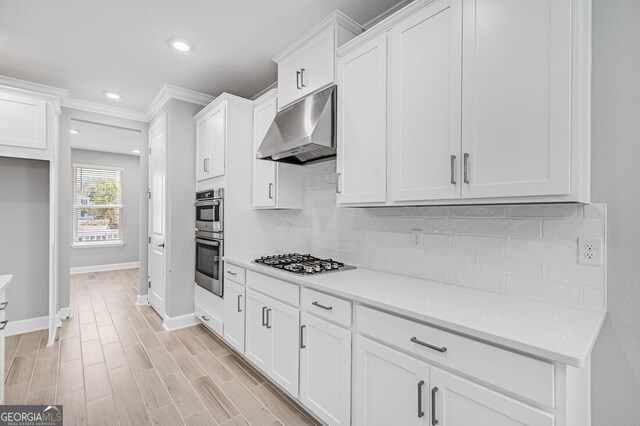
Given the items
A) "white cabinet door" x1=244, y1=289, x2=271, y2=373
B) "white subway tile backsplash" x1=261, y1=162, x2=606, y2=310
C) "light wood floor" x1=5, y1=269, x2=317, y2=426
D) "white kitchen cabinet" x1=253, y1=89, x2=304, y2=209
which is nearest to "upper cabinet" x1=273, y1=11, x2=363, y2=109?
"white kitchen cabinet" x1=253, y1=89, x2=304, y2=209

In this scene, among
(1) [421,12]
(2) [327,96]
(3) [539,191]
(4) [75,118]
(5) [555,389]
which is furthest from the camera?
(4) [75,118]

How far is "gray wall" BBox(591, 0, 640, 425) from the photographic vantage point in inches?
49.1

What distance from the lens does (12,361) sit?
267 centimetres

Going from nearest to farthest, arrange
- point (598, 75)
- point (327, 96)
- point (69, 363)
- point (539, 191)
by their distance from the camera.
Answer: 1. point (539, 191)
2. point (598, 75)
3. point (327, 96)
4. point (69, 363)

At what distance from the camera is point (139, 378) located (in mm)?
2400

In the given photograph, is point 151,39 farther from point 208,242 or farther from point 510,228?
point 510,228

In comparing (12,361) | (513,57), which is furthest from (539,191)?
(12,361)

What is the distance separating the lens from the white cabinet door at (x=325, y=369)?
1.61m

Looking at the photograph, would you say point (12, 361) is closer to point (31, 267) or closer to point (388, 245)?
point (31, 267)

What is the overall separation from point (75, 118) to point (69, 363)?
9.68ft

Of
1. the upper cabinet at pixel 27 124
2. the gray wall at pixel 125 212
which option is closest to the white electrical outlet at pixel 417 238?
the upper cabinet at pixel 27 124

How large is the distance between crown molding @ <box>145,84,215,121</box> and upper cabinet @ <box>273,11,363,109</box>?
1.49m

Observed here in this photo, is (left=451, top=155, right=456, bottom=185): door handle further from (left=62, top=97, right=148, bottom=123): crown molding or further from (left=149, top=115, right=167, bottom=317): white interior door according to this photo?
(left=62, top=97, right=148, bottom=123): crown molding

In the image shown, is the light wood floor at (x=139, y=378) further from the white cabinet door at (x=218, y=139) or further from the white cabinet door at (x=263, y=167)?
the white cabinet door at (x=218, y=139)
